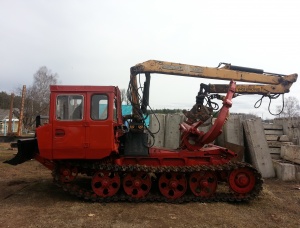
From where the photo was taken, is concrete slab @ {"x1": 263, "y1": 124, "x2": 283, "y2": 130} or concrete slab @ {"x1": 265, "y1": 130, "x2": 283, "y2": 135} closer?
concrete slab @ {"x1": 265, "y1": 130, "x2": 283, "y2": 135}

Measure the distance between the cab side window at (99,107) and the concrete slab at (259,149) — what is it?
21.5 ft

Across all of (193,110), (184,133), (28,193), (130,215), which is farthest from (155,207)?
(28,193)

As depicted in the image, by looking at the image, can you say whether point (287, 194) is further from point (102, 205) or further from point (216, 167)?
point (102, 205)

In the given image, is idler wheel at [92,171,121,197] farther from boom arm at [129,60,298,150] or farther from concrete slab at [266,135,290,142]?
concrete slab at [266,135,290,142]

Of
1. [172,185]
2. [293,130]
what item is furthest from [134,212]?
[293,130]

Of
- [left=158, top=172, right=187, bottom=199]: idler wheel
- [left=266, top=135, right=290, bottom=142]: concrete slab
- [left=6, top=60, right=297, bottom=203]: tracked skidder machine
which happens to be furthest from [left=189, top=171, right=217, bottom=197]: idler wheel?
[left=266, top=135, right=290, bottom=142]: concrete slab

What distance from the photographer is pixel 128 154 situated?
8211 mm

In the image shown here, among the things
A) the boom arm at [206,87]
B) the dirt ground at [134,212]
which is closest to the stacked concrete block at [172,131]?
the boom arm at [206,87]

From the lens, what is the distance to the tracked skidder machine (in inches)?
299

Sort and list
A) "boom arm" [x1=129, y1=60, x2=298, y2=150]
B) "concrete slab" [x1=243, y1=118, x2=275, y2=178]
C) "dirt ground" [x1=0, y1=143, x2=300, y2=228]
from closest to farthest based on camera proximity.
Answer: "dirt ground" [x1=0, y1=143, x2=300, y2=228], "boom arm" [x1=129, y1=60, x2=298, y2=150], "concrete slab" [x1=243, y1=118, x2=275, y2=178]

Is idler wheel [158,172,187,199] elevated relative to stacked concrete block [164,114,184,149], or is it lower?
lower

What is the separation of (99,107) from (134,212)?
2.74 metres

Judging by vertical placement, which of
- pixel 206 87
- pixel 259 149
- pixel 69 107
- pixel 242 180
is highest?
pixel 206 87

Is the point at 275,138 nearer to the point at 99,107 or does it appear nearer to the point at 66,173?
the point at 99,107
